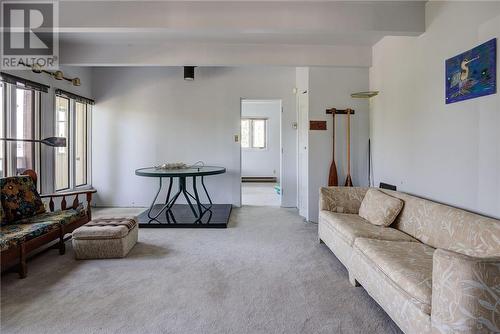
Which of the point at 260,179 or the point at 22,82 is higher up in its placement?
the point at 22,82

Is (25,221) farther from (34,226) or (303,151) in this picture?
(303,151)

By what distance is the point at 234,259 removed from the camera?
2.93 m

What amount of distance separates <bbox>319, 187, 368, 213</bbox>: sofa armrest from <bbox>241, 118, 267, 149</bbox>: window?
21.1 ft

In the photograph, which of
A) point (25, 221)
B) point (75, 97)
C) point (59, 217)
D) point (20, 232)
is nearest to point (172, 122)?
point (75, 97)

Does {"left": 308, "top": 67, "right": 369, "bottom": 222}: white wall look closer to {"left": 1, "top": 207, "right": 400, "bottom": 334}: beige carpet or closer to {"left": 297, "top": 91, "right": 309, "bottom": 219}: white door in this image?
{"left": 297, "top": 91, "right": 309, "bottom": 219}: white door

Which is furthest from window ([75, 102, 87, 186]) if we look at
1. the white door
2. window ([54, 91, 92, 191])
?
the white door

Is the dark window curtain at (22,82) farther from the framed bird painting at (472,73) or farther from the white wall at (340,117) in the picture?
the framed bird painting at (472,73)

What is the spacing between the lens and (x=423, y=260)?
1854 millimetres

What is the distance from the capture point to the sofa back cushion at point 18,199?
2.83 meters

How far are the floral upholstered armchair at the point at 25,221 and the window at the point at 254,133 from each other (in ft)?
21.7

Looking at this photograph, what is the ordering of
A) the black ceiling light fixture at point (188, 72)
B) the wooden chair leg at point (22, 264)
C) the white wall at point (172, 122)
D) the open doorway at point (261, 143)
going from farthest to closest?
the open doorway at point (261, 143) → the white wall at point (172, 122) → the black ceiling light fixture at point (188, 72) → the wooden chair leg at point (22, 264)

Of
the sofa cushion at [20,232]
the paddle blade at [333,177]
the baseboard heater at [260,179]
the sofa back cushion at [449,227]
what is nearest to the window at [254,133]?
the baseboard heater at [260,179]

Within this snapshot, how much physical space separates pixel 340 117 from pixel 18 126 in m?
4.39

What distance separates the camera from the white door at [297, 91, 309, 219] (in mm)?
4492
